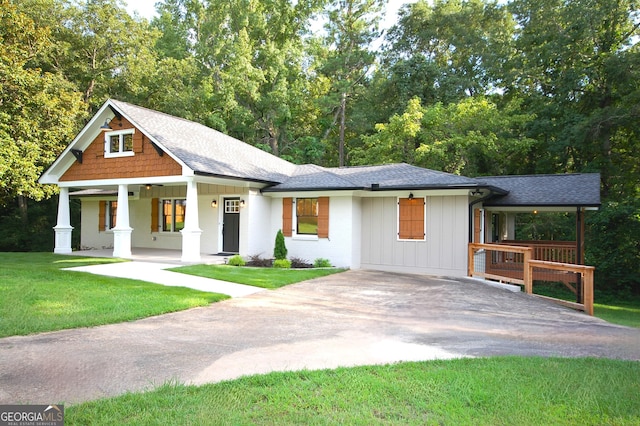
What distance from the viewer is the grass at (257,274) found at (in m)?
10.7

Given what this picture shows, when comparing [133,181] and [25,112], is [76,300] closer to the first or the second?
[133,181]

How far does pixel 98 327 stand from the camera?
629cm

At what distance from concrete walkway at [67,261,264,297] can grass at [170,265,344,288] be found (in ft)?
1.10

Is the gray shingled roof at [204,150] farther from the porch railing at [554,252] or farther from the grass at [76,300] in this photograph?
the porch railing at [554,252]

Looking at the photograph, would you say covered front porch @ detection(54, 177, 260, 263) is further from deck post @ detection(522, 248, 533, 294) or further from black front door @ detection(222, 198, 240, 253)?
deck post @ detection(522, 248, 533, 294)

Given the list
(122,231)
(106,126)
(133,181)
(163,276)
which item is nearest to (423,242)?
(163,276)

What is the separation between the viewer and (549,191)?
1466 centimetres

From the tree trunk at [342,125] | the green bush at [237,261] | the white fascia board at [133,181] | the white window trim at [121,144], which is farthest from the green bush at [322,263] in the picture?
the tree trunk at [342,125]

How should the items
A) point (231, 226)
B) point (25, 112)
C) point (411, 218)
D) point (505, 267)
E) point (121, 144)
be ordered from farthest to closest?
point (25, 112), point (231, 226), point (121, 144), point (411, 218), point (505, 267)

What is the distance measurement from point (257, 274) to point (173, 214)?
7718 mm

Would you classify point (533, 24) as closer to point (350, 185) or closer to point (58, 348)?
point (350, 185)

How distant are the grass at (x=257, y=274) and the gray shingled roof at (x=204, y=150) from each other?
2.86 meters

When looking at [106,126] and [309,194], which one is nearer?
[309,194]

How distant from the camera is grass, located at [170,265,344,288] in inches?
421
